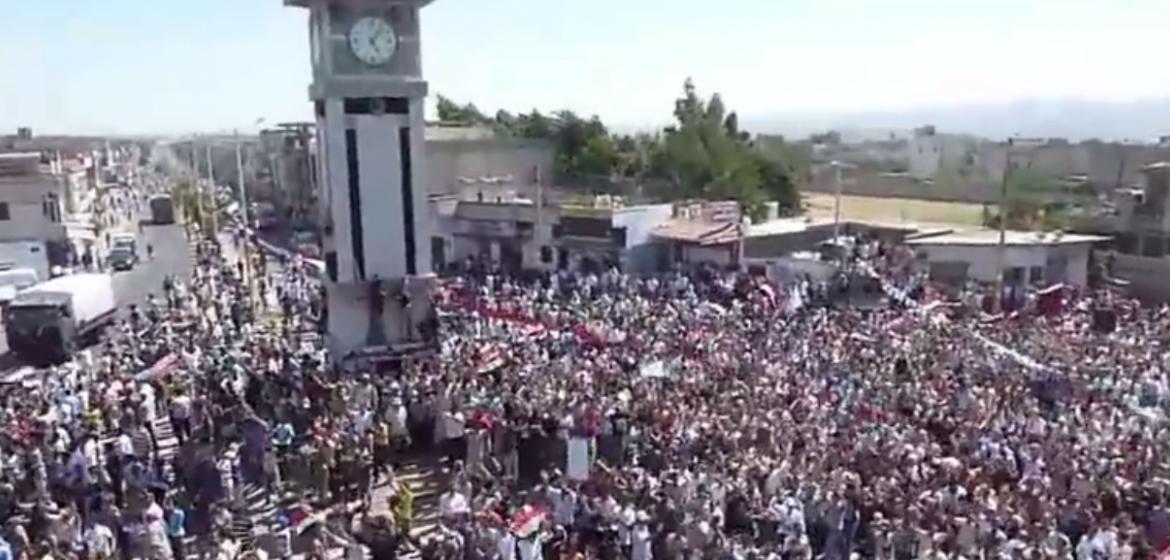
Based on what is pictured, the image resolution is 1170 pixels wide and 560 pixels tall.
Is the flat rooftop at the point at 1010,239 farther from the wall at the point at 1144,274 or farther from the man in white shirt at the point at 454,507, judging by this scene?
the man in white shirt at the point at 454,507

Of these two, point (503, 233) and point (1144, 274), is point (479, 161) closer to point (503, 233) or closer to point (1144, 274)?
point (503, 233)

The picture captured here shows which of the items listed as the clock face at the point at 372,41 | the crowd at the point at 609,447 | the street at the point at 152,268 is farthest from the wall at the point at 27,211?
the clock face at the point at 372,41

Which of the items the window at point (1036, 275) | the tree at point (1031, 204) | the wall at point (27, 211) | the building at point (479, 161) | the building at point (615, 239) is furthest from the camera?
the building at point (479, 161)

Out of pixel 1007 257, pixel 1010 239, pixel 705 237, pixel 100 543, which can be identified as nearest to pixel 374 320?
pixel 100 543

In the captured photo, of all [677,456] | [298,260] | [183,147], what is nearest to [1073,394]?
[677,456]

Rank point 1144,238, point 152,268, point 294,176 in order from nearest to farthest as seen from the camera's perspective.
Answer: point 1144,238, point 152,268, point 294,176

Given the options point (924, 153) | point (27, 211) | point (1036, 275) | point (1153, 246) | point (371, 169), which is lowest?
point (1036, 275)

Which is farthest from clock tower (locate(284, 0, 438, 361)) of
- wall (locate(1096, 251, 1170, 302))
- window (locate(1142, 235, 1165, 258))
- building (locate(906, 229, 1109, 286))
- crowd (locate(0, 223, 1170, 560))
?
window (locate(1142, 235, 1165, 258))
